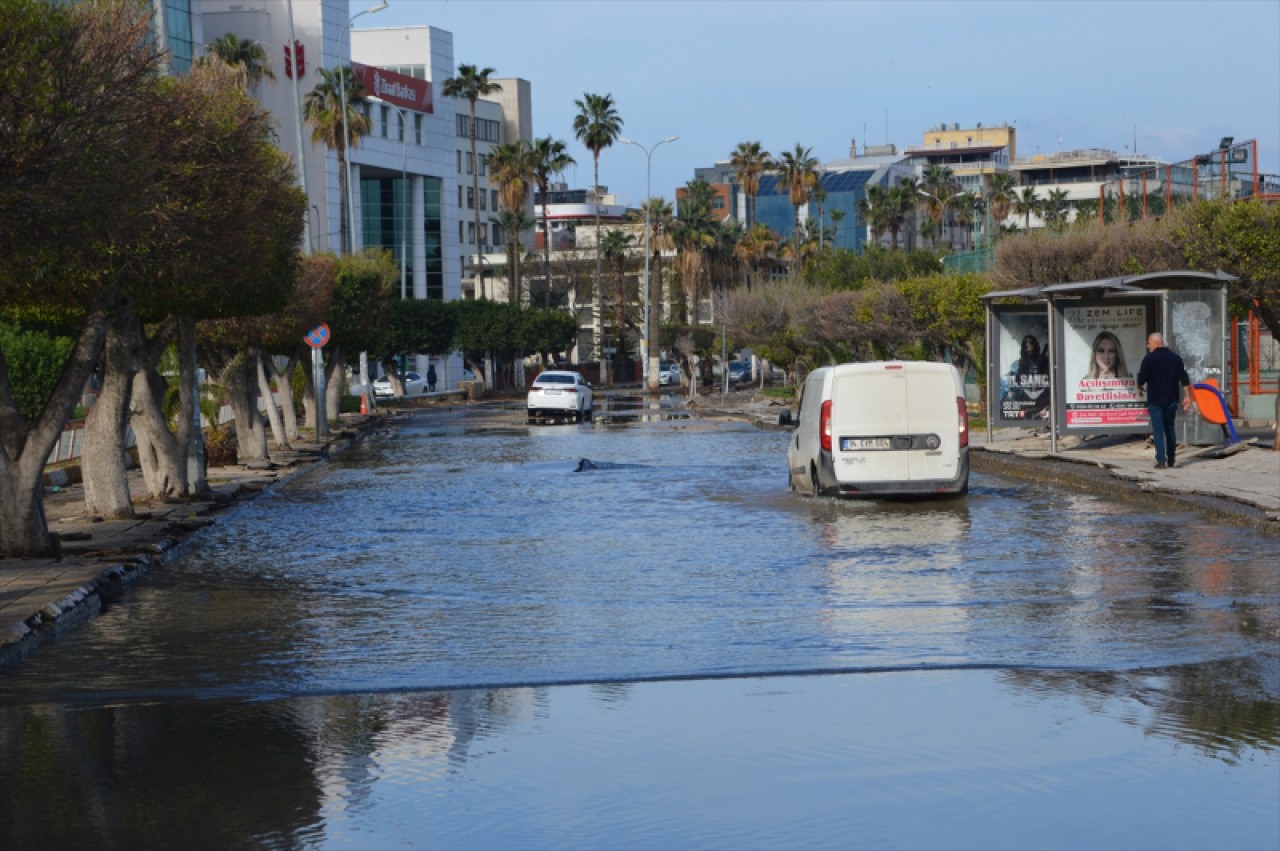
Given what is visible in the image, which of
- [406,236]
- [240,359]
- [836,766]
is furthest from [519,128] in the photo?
[836,766]

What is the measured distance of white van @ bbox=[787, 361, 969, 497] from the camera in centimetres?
2020

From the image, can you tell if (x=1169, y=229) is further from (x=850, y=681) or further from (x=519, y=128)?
(x=519, y=128)

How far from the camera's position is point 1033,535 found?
1692 centimetres

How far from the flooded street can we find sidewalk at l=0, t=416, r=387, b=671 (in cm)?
30

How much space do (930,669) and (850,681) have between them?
58cm

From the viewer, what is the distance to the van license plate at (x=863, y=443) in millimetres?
20281

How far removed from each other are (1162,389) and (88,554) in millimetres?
14441

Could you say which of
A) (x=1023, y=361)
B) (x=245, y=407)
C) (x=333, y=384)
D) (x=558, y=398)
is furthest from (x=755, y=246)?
(x=1023, y=361)

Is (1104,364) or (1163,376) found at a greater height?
(1104,364)

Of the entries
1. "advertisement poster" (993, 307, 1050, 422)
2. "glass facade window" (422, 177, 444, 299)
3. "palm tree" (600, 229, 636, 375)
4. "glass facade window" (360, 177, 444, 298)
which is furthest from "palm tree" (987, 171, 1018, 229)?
"advertisement poster" (993, 307, 1050, 422)

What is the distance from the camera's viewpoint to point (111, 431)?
21109 millimetres

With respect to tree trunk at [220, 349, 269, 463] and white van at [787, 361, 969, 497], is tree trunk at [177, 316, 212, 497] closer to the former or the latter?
tree trunk at [220, 349, 269, 463]

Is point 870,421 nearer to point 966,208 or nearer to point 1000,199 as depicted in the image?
point 966,208

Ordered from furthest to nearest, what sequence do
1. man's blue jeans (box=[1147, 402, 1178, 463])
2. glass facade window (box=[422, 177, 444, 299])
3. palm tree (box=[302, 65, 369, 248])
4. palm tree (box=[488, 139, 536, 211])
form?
glass facade window (box=[422, 177, 444, 299]), palm tree (box=[488, 139, 536, 211]), palm tree (box=[302, 65, 369, 248]), man's blue jeans (box=[1147, 402, 1178, 463])
